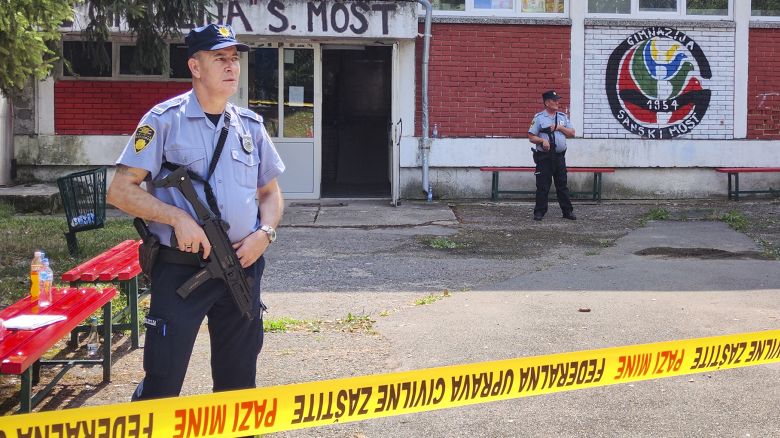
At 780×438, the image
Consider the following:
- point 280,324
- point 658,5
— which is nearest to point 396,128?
point 658,5

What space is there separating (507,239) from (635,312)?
413 cm

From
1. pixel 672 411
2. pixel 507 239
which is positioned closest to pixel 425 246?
pixel 507 239

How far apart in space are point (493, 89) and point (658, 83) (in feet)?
8.99

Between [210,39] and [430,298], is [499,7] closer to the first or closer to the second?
[430,298]

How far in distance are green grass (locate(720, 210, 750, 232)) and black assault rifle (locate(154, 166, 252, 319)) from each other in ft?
33.0

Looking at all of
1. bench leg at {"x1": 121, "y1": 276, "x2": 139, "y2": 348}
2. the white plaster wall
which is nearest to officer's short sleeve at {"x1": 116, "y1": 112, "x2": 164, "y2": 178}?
bench leg at {"x1": 121, "y1": 276, "x2": 139, "y2": 348}

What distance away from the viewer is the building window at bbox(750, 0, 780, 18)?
1634 centimetres

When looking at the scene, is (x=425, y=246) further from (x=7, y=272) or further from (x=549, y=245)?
(x=7, y=272)

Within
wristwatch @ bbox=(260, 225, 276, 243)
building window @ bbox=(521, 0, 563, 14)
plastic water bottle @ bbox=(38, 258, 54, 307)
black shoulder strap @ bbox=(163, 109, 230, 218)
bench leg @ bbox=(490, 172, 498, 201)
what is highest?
building window @ bbox=(521, 0, 563, 14)

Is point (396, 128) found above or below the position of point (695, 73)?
below

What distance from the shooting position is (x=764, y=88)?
16.4 metres

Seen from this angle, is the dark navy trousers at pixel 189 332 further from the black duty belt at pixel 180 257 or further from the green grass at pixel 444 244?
the green grass at pixel 444 244

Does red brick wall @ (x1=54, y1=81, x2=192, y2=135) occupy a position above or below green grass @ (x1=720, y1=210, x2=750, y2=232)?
above

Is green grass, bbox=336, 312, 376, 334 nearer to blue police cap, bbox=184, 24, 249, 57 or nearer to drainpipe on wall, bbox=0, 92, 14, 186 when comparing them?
blue police cap, bbox=184, 24, 249, 57
